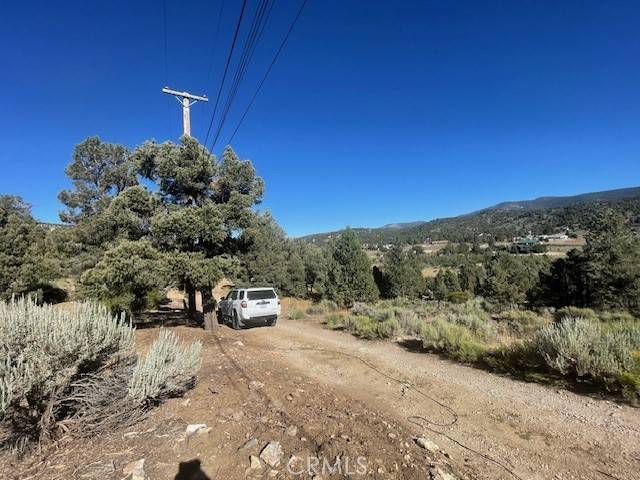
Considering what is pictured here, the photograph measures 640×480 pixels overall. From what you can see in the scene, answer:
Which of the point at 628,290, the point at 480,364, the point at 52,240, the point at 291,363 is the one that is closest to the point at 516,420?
the point at 480,364

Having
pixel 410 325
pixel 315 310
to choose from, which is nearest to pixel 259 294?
pixel 315 310

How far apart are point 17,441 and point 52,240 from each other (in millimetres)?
21237

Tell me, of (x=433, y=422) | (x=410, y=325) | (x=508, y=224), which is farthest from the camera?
(x=508, y=224)

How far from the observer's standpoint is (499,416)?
4.70 meters

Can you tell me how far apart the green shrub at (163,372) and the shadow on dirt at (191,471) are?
115 centimetres

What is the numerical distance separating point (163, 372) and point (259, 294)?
32.1 ft

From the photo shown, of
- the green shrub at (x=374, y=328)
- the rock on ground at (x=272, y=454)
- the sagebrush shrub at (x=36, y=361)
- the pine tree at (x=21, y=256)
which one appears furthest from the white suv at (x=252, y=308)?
the pine tree at (x=21, y=256)

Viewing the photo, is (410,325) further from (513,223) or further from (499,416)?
(513,223)

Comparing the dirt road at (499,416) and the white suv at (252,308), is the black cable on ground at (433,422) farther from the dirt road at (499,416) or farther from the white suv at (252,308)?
the white suv at (252,308)

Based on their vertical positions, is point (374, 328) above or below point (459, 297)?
above

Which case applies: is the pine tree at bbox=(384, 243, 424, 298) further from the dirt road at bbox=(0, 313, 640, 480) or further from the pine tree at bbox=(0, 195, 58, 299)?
the dirt road at bbox=(0, 313, 640, 480)

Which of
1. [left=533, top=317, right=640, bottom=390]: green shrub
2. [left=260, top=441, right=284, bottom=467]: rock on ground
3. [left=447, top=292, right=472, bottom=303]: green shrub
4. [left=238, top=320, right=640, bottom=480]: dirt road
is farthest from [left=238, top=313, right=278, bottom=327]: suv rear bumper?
[left=447, top=292, right=472, bottom=303]: green shrub

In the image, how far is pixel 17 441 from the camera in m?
3.36

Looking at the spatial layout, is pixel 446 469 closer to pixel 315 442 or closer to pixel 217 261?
pixel 315 442
